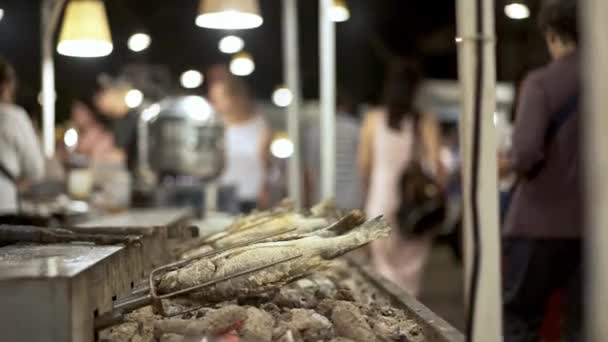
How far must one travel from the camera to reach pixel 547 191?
482cm

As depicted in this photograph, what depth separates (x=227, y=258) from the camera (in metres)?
3.14

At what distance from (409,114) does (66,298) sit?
5139 mm

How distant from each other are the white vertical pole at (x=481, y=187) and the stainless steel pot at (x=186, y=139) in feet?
21.3

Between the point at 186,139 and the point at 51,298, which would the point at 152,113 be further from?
the point at 51,298

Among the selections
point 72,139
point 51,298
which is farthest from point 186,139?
point 51,298

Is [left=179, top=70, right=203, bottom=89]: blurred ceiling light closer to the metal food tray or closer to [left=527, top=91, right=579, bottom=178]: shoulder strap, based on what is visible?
the metal food tray

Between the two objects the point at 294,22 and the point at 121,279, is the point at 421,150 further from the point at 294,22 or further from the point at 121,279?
the point at 121,279

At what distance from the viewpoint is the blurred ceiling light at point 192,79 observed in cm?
1374

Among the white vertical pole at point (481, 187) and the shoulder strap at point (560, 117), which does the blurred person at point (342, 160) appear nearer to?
the shoulder strap at point (560, 117)

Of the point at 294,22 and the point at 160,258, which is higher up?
the point at 294,22

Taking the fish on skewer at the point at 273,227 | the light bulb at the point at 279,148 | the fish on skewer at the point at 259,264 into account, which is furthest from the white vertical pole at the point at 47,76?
the fish on skewer at the point at 259,264

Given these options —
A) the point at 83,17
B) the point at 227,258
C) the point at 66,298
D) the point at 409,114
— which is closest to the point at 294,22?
the point at 409,114

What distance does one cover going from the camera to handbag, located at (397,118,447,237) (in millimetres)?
7203

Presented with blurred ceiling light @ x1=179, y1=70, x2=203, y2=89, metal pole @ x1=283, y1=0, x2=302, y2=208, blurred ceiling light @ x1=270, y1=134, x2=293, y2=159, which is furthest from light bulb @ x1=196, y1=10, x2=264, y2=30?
blurred ceiling light @ x1=179, y1=70, x2=203, y2=89
